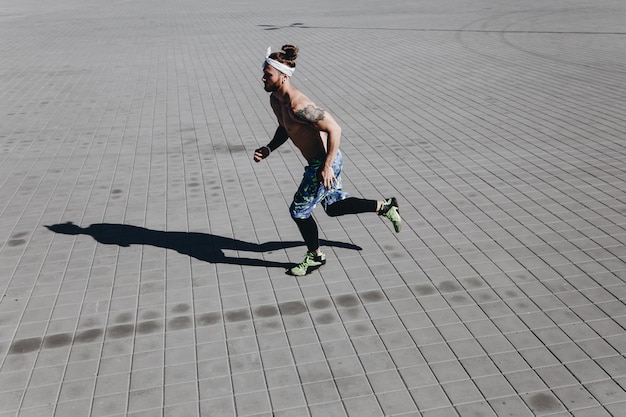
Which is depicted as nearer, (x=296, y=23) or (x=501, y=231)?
(x=501, y=231)

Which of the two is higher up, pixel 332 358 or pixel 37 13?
pixel 332 358

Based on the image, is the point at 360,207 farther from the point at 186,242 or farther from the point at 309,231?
the point at 186,242

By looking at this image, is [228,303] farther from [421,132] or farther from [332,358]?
[421,132]

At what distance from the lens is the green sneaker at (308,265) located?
5691 mm

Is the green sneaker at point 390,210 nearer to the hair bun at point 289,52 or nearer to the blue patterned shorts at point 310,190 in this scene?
the blue patterned shorts at point 310,190

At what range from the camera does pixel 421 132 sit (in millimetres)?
9906

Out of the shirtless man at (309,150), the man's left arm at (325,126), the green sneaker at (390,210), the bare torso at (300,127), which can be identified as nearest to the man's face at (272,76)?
the shirtless man at (309,150)

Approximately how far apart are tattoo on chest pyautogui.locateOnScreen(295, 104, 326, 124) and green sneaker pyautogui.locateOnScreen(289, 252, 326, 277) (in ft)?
4.05

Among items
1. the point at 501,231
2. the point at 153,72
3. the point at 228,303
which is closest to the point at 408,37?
the point at 153,72

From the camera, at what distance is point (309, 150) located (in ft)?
17.7

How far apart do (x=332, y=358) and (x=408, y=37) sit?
16114 millimetres

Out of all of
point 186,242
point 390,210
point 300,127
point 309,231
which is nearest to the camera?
point 300,127

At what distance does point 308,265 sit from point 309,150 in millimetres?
1005

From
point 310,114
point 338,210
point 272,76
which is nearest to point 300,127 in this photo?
point 310,114
